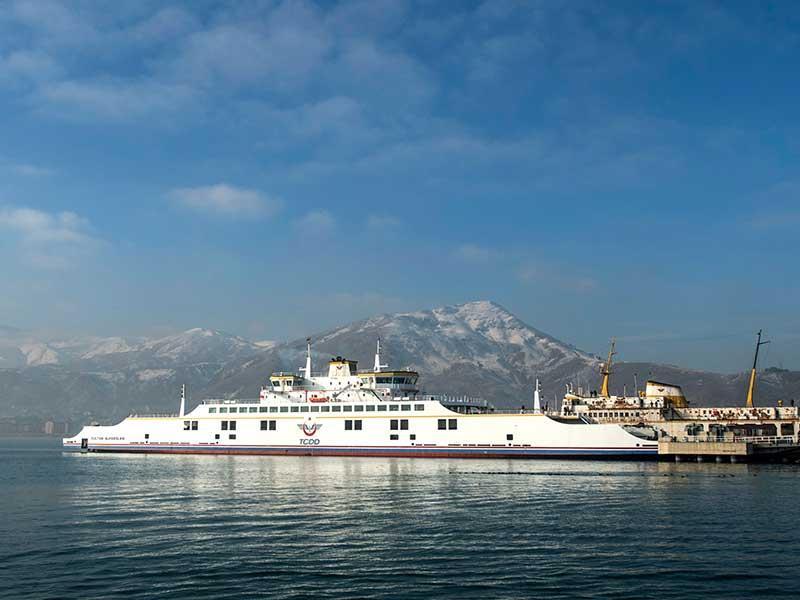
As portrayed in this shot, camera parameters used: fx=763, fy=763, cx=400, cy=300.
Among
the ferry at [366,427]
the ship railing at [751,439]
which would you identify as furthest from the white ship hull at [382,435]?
the ship railing at [751,439]

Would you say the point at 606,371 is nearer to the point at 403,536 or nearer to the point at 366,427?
the point at 366,427

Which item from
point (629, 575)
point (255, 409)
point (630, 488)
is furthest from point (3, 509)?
point (255, 409)

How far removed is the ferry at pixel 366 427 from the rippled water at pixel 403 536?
14.1 metres

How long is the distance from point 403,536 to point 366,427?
4320cm

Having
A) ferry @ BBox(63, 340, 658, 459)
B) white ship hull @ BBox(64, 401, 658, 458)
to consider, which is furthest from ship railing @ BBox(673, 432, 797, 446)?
ferry @ BBox(63, 340, 658, 459)

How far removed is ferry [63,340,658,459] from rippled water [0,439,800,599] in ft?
46.2

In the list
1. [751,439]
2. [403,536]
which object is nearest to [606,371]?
[751,439]

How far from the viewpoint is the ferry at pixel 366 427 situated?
66.9m

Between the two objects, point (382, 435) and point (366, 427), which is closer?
point (382, 435)

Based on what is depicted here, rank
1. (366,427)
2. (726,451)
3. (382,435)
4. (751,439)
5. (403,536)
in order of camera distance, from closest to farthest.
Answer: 1. (403,536)
2. (726,451)
3. (751,439)
4. (382,435)
5. (366,427)

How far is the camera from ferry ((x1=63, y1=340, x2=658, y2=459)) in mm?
66938

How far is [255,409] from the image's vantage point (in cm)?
7812

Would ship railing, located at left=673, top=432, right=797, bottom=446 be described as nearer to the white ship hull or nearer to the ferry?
the white ship hull

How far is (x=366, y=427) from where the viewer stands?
7294cm
